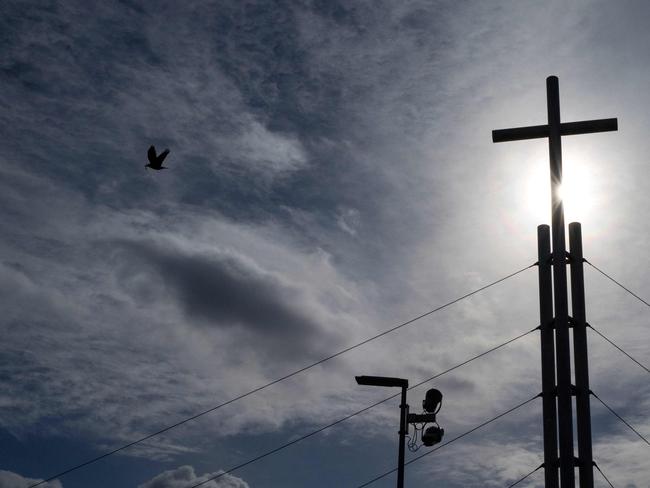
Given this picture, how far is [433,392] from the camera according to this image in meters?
20.1

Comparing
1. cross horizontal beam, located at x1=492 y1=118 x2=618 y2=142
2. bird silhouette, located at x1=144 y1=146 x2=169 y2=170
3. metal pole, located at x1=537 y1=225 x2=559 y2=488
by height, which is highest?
bird silhouette, located at x1=144 y1=146 x2=169 y2=170

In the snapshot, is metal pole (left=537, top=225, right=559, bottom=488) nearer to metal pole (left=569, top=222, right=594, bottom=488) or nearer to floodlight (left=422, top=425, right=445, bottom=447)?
metal pole (left=569, top=222, right=594, bottom=488)

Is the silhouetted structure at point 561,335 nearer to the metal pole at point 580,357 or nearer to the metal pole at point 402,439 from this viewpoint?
the metal pole at point 580,357

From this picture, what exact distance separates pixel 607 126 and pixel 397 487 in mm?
11139

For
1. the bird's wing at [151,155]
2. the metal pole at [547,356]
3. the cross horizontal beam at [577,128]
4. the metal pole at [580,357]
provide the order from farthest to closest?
the bird's wing at [151,155]
the cross horizontal beam at [577,128]
the metal pole at [547,356]
the metal pole at [580,357]

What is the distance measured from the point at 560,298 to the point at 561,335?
2.53ft

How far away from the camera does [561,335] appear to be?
1391 cm

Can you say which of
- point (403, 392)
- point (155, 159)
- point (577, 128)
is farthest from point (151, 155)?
point (577, 128)

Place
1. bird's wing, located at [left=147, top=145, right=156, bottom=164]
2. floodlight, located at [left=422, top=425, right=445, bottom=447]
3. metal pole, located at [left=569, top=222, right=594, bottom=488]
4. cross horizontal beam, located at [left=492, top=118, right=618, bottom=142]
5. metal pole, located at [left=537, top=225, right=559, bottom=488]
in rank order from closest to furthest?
1. metal pole, located at [left=569, top=222, right=594, bottom=488]
2. metal pole, located at [left=537, top=225, right=559, bottom=488]
3. cross horizontal beam, located at [left=492, top=118, right=618, bottom=142]
4. floodlight, located at [left=422, top=425, right=445, bottom=447]
5. bird's wing, located at [left=147, top=145, right=156, bottom=164]

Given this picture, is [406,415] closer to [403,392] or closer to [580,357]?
[403,392]

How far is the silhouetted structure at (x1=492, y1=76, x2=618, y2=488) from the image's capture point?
43.8 feet

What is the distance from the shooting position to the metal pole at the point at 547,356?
44.0 feet

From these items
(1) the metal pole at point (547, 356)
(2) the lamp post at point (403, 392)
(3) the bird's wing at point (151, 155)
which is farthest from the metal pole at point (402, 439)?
(3) the bird's wing at point (151, 155)

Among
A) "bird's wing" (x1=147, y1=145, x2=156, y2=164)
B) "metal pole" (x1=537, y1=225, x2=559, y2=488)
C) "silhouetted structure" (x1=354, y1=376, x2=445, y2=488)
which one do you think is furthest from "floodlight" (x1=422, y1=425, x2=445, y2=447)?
"bird's wing" (x1=147, y1=145, x2=156, y2=164)
